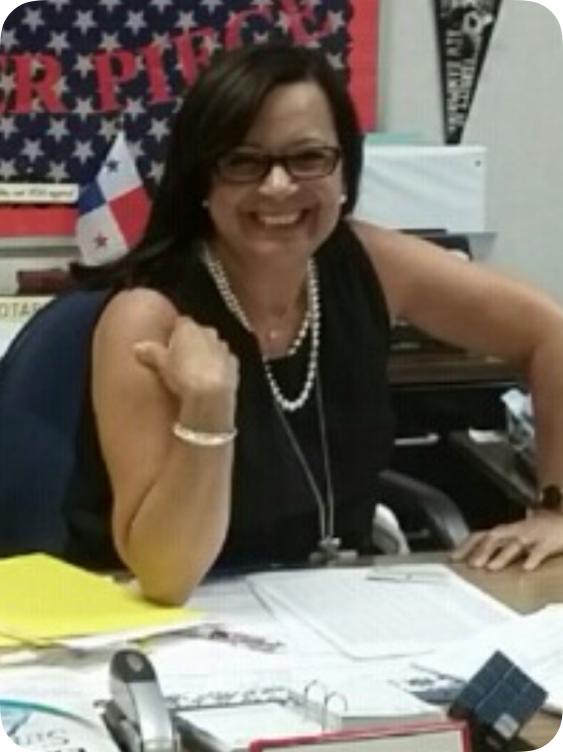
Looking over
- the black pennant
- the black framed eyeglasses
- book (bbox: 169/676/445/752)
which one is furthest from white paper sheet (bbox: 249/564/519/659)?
the black pennant

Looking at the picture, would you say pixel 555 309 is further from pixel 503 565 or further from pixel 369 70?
pixel 369 70

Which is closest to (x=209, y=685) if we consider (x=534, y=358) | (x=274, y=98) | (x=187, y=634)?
(x=187, y=634)

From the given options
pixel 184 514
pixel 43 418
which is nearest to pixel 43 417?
pixel 43 418

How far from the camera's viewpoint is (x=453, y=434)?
8.48ft

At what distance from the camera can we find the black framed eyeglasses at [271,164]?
1.59 metres

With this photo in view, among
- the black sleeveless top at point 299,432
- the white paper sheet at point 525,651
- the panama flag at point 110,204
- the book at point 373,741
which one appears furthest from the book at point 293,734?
the panama flag at point 110,204

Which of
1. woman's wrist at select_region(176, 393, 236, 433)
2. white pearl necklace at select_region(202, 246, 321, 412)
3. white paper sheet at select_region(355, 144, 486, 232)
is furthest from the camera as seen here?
white paper sheet at select_region(355, 144, 486, 232)

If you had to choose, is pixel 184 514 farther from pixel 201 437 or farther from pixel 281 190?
pixel 281 190

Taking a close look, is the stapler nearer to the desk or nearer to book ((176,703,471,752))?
book ((176,703,471,752))

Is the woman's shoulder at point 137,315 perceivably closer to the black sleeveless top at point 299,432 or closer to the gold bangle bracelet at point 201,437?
the black sleeveless top at point 299,432

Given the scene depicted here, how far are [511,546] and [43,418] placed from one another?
0.49 m

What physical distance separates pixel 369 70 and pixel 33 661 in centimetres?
140

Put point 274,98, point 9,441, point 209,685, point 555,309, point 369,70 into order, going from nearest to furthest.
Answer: point 209,685
point 274,98
point 9,441
point 555,309
point 369,70

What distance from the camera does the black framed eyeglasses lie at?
1588 mm
